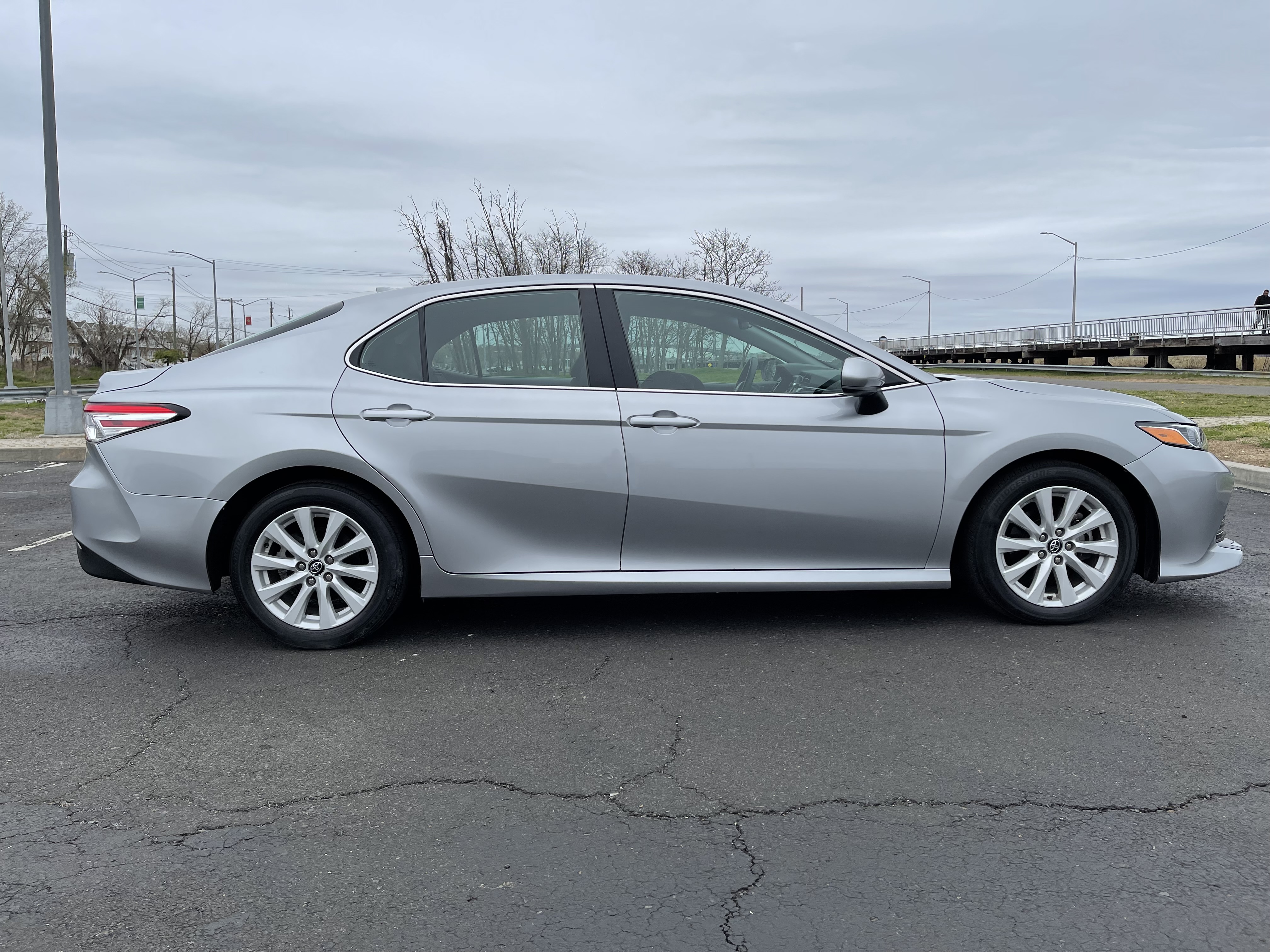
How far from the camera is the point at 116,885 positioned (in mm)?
2650

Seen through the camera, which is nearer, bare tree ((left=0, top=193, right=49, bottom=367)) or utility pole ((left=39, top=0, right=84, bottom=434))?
utility pole ((left=39, top=0, right=84, bottom=434))

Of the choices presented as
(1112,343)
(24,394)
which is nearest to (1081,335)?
(1112,343)

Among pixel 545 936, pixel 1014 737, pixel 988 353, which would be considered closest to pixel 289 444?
pixel 545 936

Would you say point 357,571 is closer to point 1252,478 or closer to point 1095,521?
point 1095,521

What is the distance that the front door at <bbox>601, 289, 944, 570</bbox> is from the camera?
469cm

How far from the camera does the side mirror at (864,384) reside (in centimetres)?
460

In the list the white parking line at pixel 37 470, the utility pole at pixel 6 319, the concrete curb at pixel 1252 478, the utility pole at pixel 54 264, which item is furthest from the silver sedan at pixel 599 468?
the utility pole at pixel 6 319

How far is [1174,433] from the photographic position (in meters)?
5.02

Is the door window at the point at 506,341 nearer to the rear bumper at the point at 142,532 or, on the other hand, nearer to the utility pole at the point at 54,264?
the rear bumper at the point at 142,532

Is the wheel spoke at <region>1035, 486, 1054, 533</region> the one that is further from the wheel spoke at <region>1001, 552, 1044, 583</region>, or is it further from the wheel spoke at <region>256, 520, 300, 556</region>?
the wheel spoke at <region>256, 520, 300, 556</region>

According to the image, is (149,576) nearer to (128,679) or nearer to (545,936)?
(128,679)

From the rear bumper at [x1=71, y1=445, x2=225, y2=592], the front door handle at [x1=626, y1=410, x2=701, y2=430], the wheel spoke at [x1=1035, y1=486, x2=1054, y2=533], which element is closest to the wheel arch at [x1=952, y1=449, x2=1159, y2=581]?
the wheel spoke at [x1=1035, y1=486, x2=1054, y2=533]

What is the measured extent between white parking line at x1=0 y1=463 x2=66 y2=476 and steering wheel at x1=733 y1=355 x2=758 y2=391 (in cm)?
989

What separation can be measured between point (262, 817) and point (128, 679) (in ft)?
5.39
